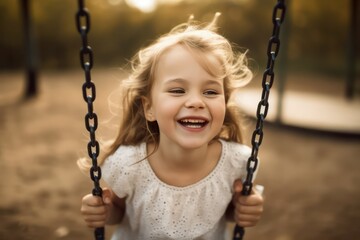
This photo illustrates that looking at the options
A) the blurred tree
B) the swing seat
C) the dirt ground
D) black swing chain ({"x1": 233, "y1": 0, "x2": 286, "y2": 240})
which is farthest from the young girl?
the blurred tree

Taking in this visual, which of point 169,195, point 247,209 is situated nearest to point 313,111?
point 247,209

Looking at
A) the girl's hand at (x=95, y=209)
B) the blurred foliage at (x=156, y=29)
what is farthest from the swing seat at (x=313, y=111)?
the girl's hand at (x=95, y=209)

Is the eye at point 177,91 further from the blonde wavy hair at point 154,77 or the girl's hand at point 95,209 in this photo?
the girl's hand at point 95,209

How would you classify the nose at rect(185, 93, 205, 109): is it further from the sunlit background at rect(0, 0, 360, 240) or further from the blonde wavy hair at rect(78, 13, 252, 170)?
the sunlit background at rect(0, 0, 360, 240)

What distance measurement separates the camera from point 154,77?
1.68 meters

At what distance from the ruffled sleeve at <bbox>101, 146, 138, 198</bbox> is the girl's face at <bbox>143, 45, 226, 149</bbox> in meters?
0.26

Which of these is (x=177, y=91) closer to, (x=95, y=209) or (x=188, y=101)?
(x=188, y=101)

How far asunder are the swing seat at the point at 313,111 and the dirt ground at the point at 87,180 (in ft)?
0.42

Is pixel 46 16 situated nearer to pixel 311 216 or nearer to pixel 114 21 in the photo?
pixel 114 21

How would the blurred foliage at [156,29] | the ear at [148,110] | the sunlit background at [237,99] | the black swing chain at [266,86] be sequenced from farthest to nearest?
1. the blurred foliage at [156,29]
2. the sunlit background at [237,99]
3. the ear at [148,110]
4. the black swing chain at [266,86]

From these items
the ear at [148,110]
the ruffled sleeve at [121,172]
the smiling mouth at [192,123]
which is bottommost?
the ruffled sleeve at [121,172]

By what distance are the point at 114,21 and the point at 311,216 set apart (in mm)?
11303

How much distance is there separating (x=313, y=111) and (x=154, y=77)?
16.3ft

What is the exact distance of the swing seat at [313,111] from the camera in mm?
5246
